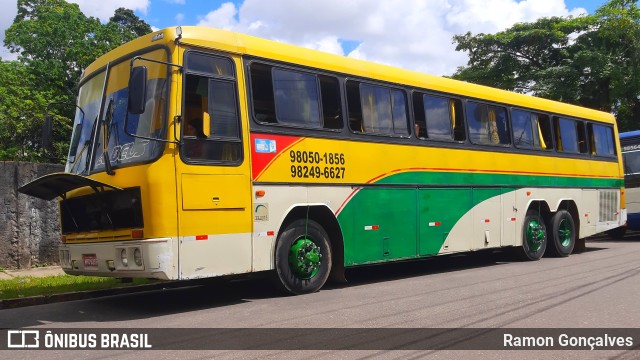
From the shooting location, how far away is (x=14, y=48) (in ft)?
149

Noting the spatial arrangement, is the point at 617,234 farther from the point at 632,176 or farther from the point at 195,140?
the point at 195,140

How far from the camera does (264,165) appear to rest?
8.37 meters

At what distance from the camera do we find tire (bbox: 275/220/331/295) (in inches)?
337

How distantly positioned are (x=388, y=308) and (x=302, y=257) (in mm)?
1593

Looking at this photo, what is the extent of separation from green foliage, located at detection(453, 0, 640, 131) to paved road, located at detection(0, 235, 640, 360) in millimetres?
19876

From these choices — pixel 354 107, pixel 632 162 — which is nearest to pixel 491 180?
pixel 354 107

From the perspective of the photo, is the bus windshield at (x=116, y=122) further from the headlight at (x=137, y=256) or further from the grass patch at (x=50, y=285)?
the grass patch at (x=50, y=285)

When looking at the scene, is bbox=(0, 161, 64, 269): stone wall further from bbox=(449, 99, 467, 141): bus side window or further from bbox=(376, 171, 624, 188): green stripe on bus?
bbox=(449, 99, 467, 141): bus side window

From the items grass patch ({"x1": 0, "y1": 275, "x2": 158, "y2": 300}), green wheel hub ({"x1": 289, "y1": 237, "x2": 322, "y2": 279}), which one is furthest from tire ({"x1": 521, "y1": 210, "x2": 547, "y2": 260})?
grass patch ({"x1": 0, "y1": 275, "x2": 158, "y2": 300})

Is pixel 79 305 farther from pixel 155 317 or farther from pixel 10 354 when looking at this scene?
pixel 10 354

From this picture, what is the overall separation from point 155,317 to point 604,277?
7.34 m

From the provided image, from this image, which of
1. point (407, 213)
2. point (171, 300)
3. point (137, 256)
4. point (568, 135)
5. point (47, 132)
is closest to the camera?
point (137, 256)

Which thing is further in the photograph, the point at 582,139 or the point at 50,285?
the point at 582,139

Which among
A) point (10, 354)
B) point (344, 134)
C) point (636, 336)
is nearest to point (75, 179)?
point (10, 354)
